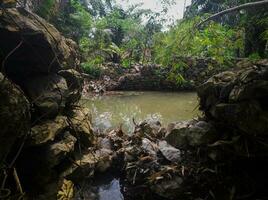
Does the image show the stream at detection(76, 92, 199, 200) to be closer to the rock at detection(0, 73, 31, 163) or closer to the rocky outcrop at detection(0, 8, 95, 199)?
the rocky outcrop at detection(0, 8, 95, 199)

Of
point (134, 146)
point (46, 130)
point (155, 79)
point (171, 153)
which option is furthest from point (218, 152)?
point (155, 79)

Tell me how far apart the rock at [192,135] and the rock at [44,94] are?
1.86m

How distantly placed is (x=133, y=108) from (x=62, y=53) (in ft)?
16.3

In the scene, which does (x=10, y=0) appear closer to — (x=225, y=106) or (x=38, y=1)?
(x=225, y=106)

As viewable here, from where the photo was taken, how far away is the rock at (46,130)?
3.89m

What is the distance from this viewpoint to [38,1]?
1139 cm

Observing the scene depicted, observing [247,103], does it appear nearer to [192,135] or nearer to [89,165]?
[192,135]

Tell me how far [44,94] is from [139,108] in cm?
585

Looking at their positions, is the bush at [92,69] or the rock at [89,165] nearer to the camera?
the rock at [89,165]

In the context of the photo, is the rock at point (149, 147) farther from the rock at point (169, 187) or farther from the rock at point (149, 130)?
the rock at point (169, 187)

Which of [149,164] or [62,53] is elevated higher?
[62,53]

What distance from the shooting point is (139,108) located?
1003 centimetres

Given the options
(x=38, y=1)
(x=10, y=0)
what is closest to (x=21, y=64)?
(x=10, y=0)

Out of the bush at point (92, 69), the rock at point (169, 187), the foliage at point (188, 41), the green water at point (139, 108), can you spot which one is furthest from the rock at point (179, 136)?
the bush at point (92, 69)
